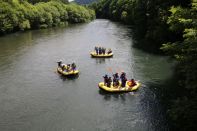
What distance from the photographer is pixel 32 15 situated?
336 feet

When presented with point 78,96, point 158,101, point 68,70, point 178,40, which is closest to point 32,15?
point 178,40

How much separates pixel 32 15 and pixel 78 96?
75179mm

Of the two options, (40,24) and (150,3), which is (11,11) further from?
(150,3)

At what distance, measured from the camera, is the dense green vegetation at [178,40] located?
18.2 metres

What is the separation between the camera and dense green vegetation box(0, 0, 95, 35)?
8831 centimetres

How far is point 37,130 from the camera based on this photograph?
24812mm

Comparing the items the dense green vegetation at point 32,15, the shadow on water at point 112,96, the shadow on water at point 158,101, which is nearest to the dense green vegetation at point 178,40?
the shadow on water at point 158,101

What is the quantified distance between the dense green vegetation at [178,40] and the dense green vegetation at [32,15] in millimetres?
38312

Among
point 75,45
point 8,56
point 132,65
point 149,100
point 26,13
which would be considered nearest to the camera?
point 149,100

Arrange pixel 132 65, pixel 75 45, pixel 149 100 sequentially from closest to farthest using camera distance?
pixel 149 100 → pixel 132 65 → pixel 75 45

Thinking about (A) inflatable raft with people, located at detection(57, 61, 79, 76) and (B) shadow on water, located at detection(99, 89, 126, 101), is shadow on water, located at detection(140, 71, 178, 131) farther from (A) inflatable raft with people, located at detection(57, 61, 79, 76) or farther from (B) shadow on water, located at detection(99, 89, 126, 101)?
(A) inflatable raft with people, located at detection(57, 61, 79, 76)

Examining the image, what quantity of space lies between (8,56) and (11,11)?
132 ft

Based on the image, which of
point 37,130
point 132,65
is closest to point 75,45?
point 132,65

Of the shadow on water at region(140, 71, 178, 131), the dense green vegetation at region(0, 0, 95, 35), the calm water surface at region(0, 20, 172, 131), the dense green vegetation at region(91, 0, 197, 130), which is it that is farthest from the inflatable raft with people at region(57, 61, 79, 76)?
the dense green vegetation at region(0, 0, 95, 35)
